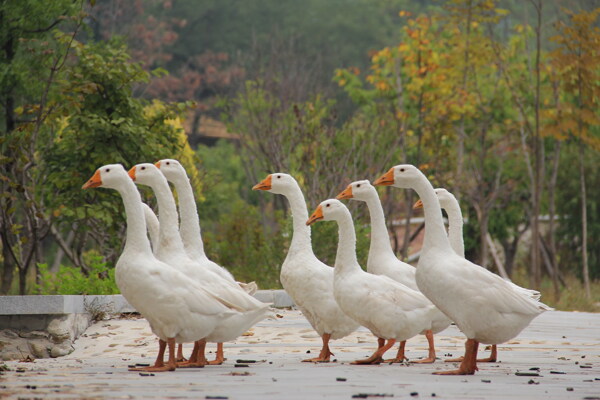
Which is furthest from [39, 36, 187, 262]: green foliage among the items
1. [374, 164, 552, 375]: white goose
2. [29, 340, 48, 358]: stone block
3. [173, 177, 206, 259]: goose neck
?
[374, 164, 552, 375]: white goose

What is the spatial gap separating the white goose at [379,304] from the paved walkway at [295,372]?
0.36m

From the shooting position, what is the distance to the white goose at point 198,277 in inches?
314

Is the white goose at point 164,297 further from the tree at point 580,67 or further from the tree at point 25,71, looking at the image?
the tree at point 580,67

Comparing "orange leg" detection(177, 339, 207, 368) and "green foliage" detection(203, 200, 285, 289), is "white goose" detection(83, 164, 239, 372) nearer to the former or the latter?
"orange leg" detection(177, 339, 207, 368)

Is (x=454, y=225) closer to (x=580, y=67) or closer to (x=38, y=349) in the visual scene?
(x=38, y=349)

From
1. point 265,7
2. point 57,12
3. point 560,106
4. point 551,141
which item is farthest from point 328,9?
point 57,12

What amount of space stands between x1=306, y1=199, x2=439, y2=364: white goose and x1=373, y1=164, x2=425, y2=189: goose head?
729 mm

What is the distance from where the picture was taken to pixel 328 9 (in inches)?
2101

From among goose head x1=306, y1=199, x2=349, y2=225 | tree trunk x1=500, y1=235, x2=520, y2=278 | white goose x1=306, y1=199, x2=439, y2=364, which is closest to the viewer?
white goose x1=306, y1=199, x2=439, y2=364

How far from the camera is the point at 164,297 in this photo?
7.57m

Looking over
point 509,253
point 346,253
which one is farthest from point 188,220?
point 509,253

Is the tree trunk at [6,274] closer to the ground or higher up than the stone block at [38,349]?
higher up

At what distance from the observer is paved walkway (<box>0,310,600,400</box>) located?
5977mm

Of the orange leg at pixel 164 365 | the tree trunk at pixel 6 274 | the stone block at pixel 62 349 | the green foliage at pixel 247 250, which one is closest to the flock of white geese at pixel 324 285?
the orange leg at pixel 164 365
